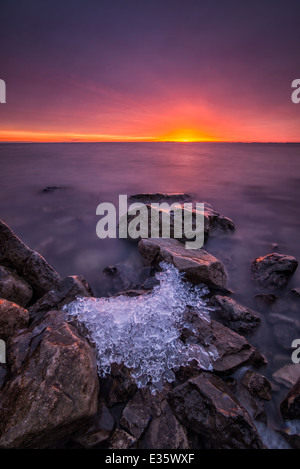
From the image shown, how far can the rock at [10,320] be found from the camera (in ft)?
8.33

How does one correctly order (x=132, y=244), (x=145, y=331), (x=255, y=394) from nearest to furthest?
1. (x=255, y=394)
2. (x=145, y=331)
3. (x=132, y=244)

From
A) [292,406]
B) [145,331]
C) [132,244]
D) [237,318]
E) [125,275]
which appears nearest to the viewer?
[292,406]

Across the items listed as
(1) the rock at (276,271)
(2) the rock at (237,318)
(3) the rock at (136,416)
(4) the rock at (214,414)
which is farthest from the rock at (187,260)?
(3) the rock at (136,416)

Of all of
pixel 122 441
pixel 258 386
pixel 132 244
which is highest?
pixel 132 244

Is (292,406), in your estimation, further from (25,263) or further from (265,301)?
(25,263)

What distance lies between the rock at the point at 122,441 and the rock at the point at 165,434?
102mm

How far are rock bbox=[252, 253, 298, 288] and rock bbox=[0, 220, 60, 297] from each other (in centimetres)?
372

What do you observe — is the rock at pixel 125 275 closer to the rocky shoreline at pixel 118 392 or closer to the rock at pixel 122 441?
the rocky shoreline at pixel 118 392

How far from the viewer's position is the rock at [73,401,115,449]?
1896mm

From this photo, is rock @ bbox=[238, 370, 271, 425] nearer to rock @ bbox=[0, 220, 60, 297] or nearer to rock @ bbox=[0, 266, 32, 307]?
rock @ bbox=[0, 220, 60, 297]

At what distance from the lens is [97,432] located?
1.95m

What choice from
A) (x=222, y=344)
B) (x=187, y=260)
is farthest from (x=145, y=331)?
(x=187, y=260)

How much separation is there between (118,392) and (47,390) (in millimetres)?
731

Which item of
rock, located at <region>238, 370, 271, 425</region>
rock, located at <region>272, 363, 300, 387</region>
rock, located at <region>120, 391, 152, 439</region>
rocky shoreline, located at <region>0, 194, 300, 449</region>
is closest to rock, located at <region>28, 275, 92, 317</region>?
rocky shoreline, located at <region>0, 194, 300, 449</region>
